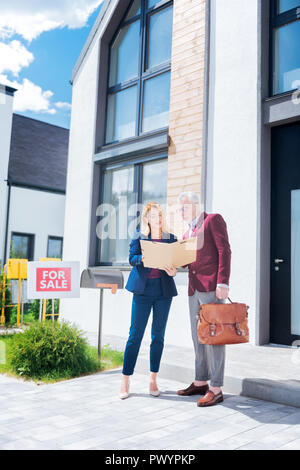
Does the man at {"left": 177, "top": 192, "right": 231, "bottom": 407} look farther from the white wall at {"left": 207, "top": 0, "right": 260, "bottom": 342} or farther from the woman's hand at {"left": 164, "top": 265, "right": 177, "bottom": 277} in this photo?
the white wall at {"left": 207, "top": 0, "right": 260, "bottom": 342}

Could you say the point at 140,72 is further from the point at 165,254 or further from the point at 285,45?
the point at 165,254

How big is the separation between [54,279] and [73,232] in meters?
3.75

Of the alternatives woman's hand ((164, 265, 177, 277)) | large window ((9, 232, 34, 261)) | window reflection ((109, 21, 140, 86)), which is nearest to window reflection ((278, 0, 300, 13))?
window reflection ((109, 21, 140, 86))

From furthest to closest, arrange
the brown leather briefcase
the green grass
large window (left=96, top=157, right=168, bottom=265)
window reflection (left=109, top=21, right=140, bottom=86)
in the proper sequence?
1. window reflection (left=109, top=21, right=140, bottom=86)
2. large window (left=96, top=157, right=168, bottom=265)
3. the green grass
4. the brown leather briefcase

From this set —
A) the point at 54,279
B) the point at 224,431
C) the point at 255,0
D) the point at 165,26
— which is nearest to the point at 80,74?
the point at 165,26

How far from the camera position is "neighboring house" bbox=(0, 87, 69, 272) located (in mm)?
18062

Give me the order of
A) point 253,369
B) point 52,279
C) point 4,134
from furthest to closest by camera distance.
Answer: point 4,134 < point 52,279 < point 253,369

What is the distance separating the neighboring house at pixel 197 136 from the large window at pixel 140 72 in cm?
2

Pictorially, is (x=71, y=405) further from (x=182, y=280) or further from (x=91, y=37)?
(x=91, y=37)

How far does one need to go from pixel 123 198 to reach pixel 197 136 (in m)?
2.21

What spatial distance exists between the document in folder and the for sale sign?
1.93 m

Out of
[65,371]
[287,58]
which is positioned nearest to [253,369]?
[65,371]

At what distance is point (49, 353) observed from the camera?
17.4 feet

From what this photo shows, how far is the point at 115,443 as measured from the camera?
311 cm
